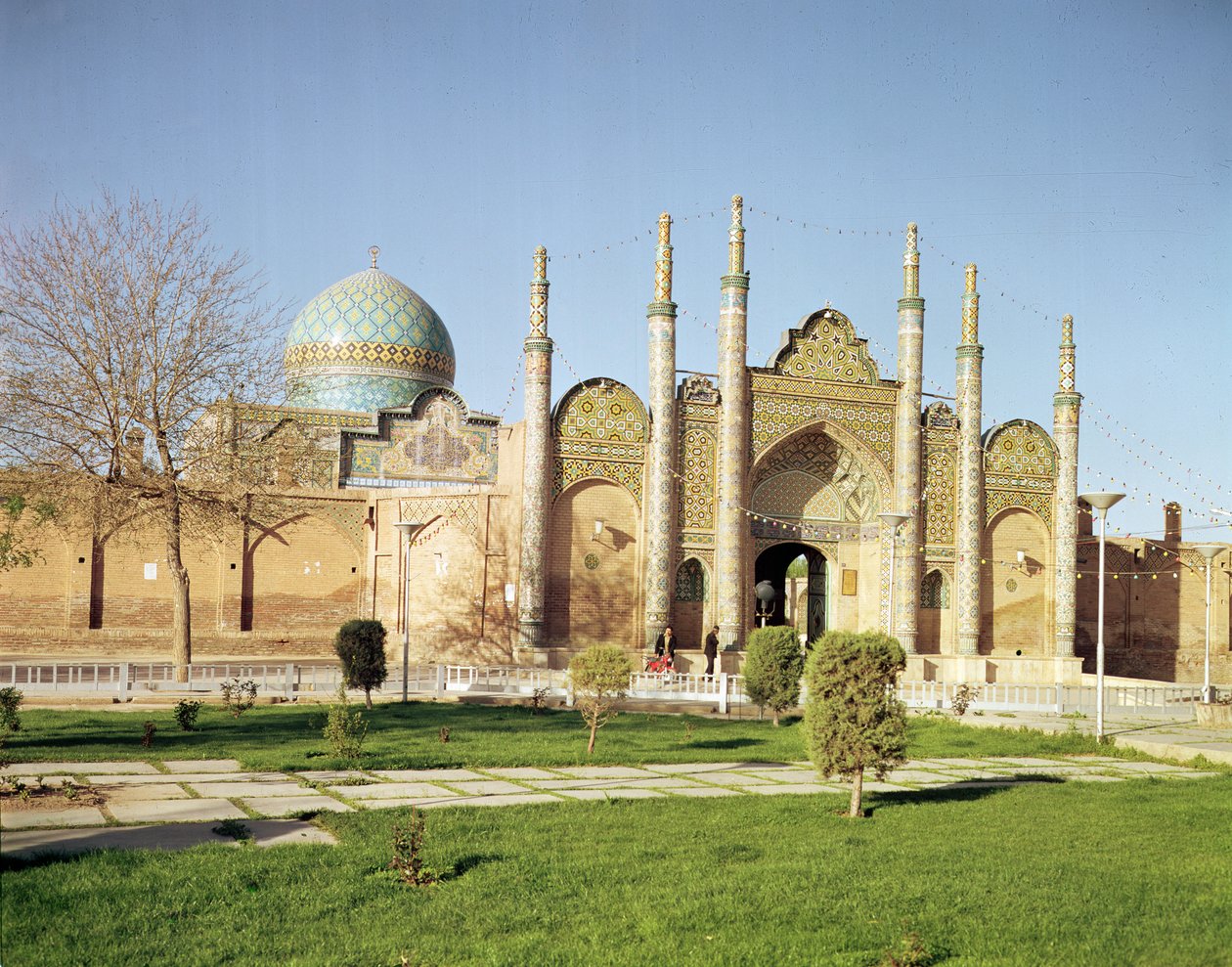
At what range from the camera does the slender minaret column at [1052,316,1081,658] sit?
30.0 meters

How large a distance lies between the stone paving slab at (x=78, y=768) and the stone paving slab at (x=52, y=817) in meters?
1.94

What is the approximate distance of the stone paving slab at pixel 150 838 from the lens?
7391 millimetres

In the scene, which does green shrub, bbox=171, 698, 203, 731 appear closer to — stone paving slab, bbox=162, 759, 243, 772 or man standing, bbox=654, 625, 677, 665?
stone paving slab, bbox=162, 759, 243, 772

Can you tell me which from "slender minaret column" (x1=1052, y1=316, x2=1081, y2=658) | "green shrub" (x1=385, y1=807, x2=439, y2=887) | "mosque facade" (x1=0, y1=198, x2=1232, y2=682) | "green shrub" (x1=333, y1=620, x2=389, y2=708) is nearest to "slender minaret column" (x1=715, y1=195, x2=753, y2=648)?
"mosque facade" (x1=0, y1=198, x2=1232, y2=682)

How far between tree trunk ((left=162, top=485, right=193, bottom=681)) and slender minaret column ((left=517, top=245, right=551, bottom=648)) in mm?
7170

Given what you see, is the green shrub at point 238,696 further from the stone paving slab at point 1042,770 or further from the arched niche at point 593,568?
the stone paving slab at point 1042,770

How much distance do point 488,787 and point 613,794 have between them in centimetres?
109

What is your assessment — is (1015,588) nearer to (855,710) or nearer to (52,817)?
(855,710)

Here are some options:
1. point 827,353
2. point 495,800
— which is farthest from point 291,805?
point 827,353

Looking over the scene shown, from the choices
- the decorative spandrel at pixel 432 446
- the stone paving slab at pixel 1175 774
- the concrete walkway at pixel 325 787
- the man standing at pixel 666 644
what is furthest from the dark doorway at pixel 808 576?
the concrete walkway at pixel 325 787

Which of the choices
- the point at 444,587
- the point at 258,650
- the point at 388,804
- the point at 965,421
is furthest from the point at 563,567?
the point at 388,804

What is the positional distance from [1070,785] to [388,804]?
20.4ft

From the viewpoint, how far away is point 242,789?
1008 centimetres

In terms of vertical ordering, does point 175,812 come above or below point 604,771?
above
